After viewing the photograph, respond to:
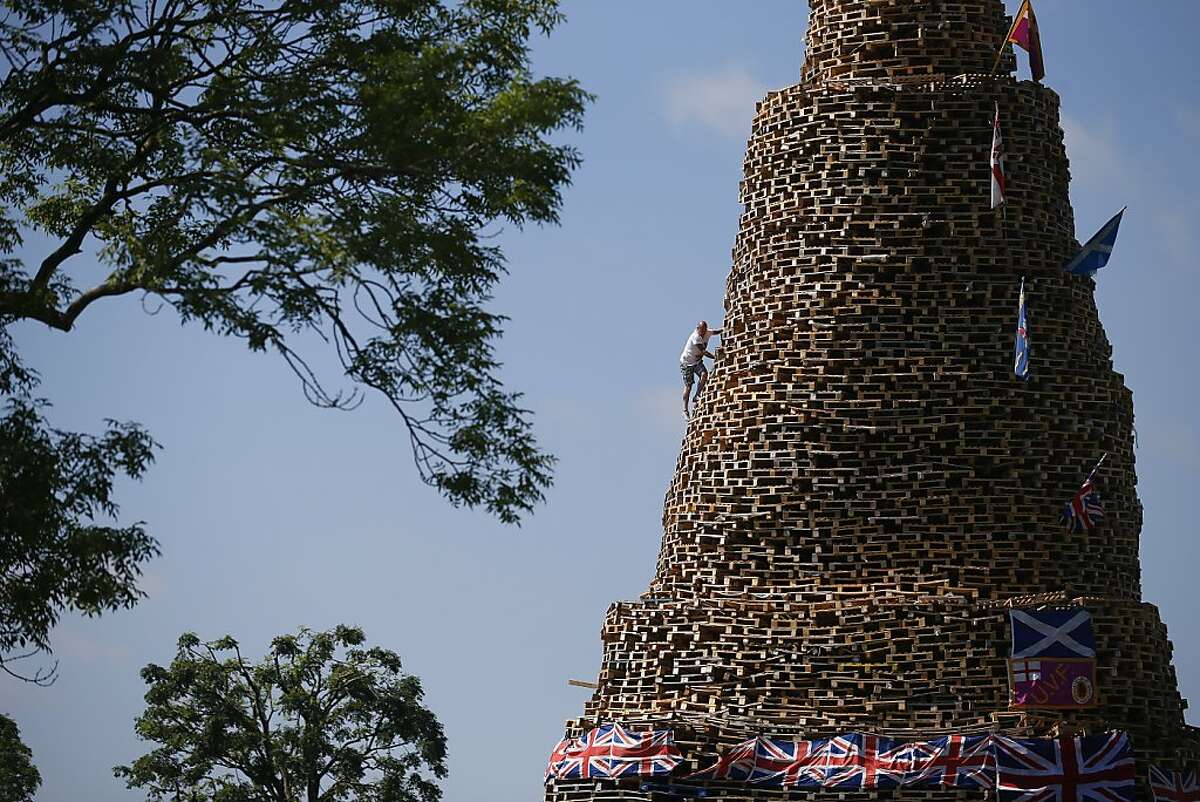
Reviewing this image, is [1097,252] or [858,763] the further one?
[1097,252]

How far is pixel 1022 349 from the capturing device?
26.1 m

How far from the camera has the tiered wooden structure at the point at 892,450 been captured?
81.8 ft

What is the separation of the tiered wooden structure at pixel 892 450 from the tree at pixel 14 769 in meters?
24.4

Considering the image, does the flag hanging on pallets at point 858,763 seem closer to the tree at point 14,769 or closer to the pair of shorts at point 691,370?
the pair of shorts at point 691,370

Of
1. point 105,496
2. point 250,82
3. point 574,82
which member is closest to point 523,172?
point 574,82

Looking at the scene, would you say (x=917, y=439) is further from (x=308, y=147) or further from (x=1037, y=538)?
(x=308, y=147)

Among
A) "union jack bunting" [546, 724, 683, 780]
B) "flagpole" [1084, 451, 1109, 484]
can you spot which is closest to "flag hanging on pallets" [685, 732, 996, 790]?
"union jack bunting" [546, 724, 683, 780]

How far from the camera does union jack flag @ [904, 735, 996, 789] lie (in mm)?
23938

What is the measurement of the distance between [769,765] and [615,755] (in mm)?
1971

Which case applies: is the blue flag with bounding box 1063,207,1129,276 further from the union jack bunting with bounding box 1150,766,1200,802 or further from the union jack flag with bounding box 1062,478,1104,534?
the union jack bunting with bounding box 1150,766,1200,802

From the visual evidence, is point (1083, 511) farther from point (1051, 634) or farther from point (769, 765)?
point (769, 765)

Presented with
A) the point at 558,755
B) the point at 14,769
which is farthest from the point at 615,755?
the point at 14,769

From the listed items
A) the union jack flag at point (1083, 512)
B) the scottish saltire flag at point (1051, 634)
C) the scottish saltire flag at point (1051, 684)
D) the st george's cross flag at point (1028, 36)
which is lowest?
the scottish saltire flag at point (1051, 684)

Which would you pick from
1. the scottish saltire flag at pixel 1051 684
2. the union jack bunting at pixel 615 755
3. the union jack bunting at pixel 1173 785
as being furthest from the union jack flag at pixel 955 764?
the union jack bunting at pixel 615 755
